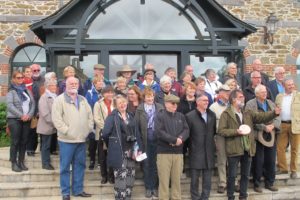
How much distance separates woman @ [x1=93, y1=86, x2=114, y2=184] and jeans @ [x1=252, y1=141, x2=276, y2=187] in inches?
97.5

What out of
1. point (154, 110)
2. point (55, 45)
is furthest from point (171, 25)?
point (154, 110)

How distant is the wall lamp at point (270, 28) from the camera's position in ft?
43.5

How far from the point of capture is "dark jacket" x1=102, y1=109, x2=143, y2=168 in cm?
636

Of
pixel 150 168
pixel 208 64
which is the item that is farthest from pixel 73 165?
pixel 208 64

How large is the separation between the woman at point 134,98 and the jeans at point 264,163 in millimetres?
2152

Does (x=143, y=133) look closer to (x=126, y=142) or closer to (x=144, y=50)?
(x=126, y=142)

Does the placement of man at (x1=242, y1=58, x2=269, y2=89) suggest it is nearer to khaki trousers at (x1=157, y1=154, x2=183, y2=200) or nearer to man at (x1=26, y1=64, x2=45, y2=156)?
khaki trousers at (x1=157, y1=154, x2=183, y2=200)

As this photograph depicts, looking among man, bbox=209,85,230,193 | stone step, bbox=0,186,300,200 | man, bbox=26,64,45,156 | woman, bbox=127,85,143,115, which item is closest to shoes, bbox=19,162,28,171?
man, bbox=26,64,45,156

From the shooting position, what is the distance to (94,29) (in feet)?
30.7

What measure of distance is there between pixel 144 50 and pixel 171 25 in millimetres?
868

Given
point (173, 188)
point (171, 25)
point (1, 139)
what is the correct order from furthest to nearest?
1. point (1, 139)
2. point (171, 25)
3. point (173, 188)

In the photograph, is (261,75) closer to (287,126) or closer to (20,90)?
(287,126)

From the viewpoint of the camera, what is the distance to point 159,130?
635 cm

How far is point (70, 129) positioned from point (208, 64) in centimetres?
452
